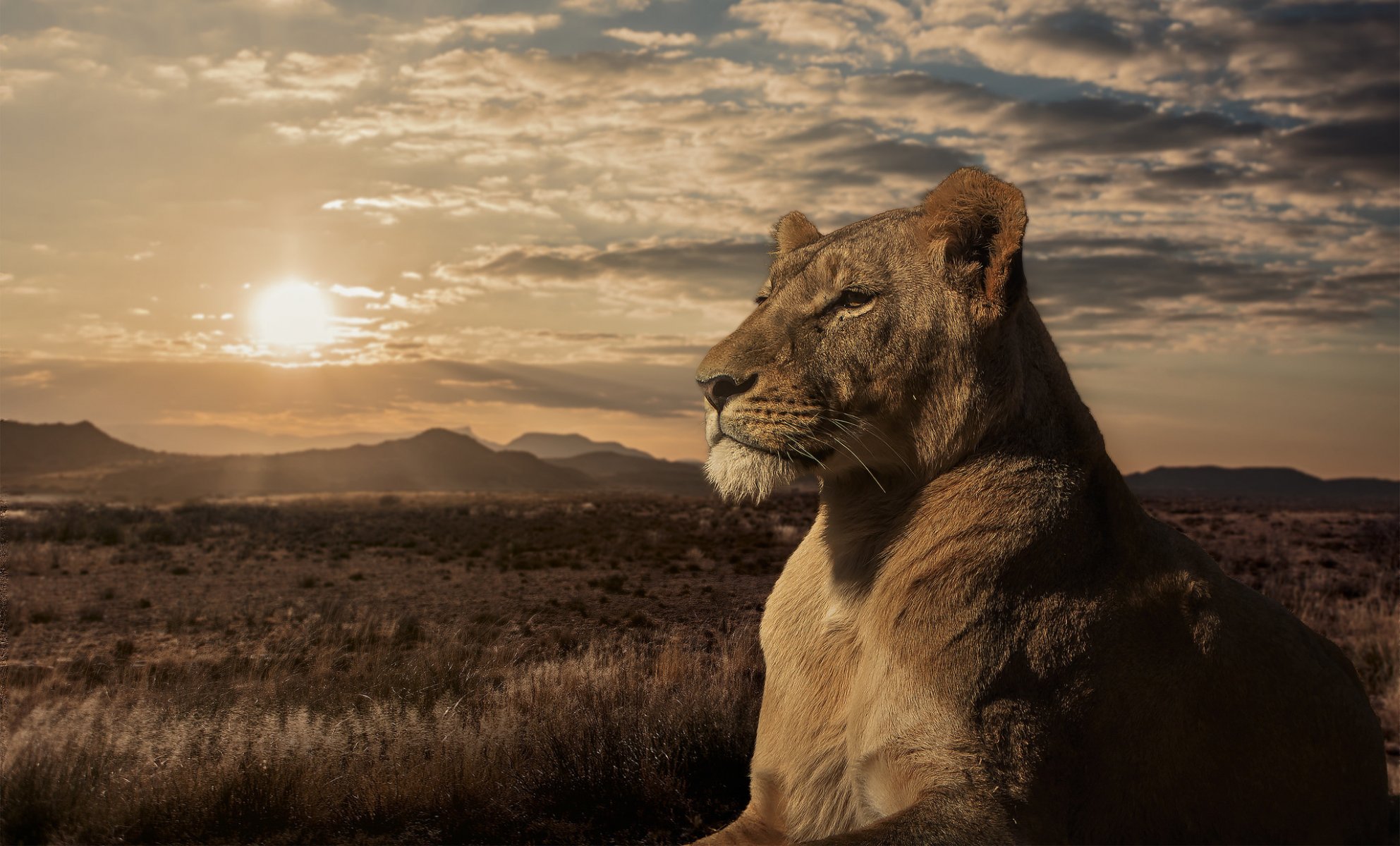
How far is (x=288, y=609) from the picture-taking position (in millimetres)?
19172

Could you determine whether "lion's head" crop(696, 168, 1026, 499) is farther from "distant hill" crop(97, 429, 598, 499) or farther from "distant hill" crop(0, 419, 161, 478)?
"distant hill" crop(0, 419, 161, 478)

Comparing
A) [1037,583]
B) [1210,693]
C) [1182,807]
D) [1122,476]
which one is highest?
[1122,476]

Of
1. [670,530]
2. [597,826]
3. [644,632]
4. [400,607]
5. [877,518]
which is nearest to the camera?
[877,518]

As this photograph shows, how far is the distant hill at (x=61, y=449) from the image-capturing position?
159125 millimetres

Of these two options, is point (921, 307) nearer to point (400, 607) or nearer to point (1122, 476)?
point (1122, 476)

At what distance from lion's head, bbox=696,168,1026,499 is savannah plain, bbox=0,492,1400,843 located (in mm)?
1971

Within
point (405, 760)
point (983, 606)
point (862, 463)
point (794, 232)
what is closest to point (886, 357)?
point (862, 463)

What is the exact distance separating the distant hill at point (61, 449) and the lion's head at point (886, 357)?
176135 mm

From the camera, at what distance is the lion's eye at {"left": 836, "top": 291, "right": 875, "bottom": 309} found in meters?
3.93

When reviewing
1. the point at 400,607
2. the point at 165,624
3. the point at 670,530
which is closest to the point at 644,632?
the point at 400,607

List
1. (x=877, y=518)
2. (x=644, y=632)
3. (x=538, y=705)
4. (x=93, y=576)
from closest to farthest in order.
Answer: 1. (x=877, y=518)
2. (x=538, y=705)
3. (x=644, y=632)
4. (x=93, y=576)

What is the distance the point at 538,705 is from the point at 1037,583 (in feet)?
16.9

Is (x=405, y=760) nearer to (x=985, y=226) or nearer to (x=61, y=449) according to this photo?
(x=985, y=226)

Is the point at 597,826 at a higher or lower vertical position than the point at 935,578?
lower
